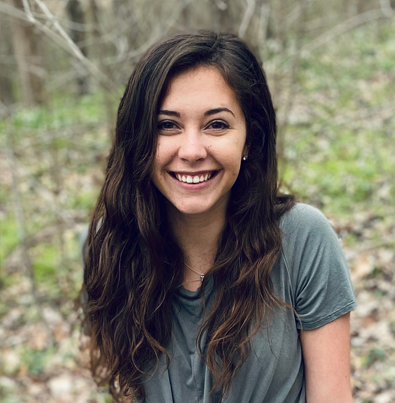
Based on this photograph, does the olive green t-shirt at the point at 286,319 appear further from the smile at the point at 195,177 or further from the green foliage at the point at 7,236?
the green foliage at the point at 7,236

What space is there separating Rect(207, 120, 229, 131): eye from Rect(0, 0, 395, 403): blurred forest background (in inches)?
33.4

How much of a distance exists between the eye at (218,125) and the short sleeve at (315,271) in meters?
0.42

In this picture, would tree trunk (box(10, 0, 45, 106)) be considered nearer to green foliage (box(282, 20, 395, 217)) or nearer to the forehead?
green foliage (box(282, 20, 395, 217))

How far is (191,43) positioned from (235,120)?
29 cm

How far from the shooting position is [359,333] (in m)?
3.23

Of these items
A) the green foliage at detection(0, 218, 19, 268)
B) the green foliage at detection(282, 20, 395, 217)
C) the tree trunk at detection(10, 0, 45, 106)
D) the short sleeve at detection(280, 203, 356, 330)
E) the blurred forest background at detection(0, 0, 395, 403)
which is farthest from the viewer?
the tree trunk at detection(10, 0, 45, 106)

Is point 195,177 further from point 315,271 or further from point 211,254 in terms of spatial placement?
point 315,271

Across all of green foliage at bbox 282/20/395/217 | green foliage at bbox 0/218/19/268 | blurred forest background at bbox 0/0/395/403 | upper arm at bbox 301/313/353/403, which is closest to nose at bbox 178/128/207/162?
→ upper arm at bbox 301/313/353/403

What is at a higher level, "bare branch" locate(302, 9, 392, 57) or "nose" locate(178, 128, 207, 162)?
"bare branch" locate(302, 9, 392, 57)

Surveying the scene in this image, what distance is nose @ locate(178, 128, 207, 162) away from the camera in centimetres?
155

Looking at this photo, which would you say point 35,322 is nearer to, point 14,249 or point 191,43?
point 14,249

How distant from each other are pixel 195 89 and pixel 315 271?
2.45ft

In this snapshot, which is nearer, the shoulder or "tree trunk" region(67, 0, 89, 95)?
the shoulder

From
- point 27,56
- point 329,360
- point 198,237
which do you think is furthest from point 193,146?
point 27,56
